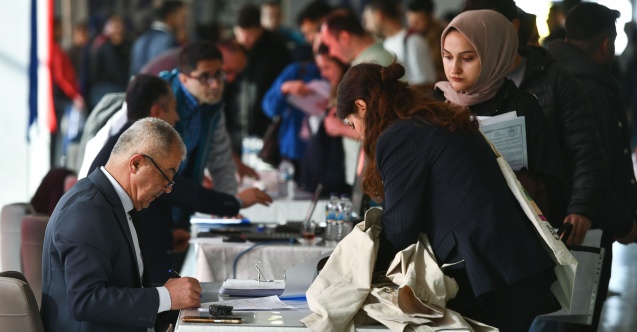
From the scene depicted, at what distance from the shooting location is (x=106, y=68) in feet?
39.1

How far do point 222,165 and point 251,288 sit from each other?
2.31m

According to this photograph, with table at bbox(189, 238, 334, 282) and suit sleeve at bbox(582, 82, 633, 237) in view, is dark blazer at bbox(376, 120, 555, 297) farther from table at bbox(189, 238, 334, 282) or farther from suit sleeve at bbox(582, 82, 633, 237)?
table at bbox(189, 238, 334, 282)

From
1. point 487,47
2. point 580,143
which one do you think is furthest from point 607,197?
point 487,47

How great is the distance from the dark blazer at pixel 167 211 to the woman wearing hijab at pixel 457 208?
1584mm

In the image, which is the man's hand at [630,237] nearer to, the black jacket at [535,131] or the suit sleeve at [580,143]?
the suit sleeve at [580,143]

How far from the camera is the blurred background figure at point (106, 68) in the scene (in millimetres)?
11773

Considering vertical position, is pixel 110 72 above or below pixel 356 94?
below

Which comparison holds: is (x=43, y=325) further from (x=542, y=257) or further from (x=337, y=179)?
(x=337, y=179)

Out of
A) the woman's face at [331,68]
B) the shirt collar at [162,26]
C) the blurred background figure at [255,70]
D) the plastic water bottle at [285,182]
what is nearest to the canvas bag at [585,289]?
the plastic water bottle at [285,182]

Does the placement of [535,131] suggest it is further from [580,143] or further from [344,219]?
[344,219]

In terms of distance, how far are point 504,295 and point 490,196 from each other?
273mm

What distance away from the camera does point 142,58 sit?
10.3m

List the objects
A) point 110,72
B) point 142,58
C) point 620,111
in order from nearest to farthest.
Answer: point 620,111
point 142,58
point 110,72

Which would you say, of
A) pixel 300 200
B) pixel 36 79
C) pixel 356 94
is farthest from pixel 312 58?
pixel 356 94
